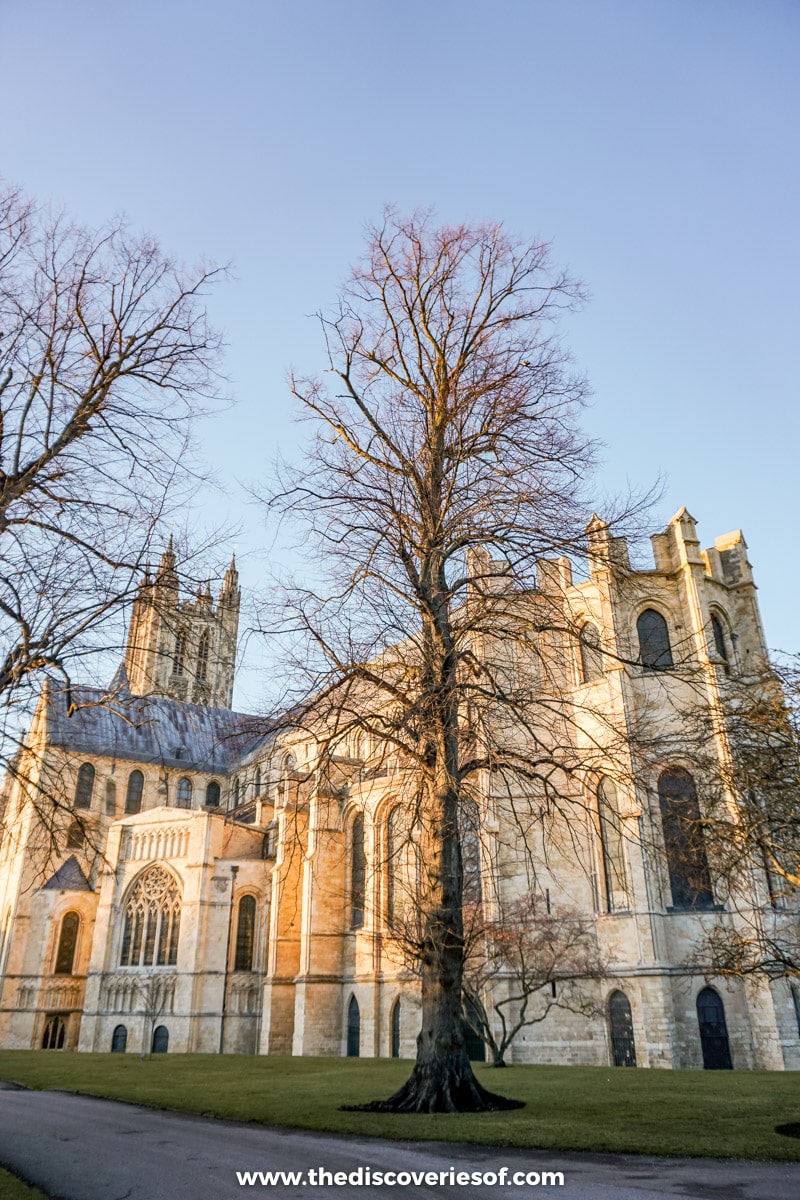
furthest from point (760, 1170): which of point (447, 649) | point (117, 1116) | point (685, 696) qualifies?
point (685, 696)

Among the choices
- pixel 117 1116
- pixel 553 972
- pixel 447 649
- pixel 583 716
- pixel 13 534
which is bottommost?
pixel 117 1116

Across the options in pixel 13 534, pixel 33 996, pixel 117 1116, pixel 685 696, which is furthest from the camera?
pixel 33 996

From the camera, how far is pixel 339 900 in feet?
104

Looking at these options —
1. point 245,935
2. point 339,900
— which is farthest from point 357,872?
point 245,935

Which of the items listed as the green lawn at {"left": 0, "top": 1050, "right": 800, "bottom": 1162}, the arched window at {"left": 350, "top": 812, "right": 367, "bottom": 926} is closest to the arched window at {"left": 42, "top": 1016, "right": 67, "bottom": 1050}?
the arched window at {"left": 350, "top": 812, "right": 367, "bottom": 926}

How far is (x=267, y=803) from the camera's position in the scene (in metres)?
40.0

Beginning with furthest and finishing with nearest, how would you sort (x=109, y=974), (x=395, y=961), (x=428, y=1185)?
1. (x=109, y=974)
2. (x=395, y=961)
3. (x=428, y=1185)

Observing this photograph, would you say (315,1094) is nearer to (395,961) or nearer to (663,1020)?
(663,1020)

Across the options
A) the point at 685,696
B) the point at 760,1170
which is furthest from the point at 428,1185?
the point at 685,696

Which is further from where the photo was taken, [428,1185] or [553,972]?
[553,972]

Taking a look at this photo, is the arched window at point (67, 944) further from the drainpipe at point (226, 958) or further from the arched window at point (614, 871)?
the arched window at point (614, 871)

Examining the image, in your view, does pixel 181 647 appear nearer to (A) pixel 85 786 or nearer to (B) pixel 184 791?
(A) pixel 85 786

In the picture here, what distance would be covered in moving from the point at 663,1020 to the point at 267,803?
2239cm

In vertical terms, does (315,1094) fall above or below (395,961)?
below
